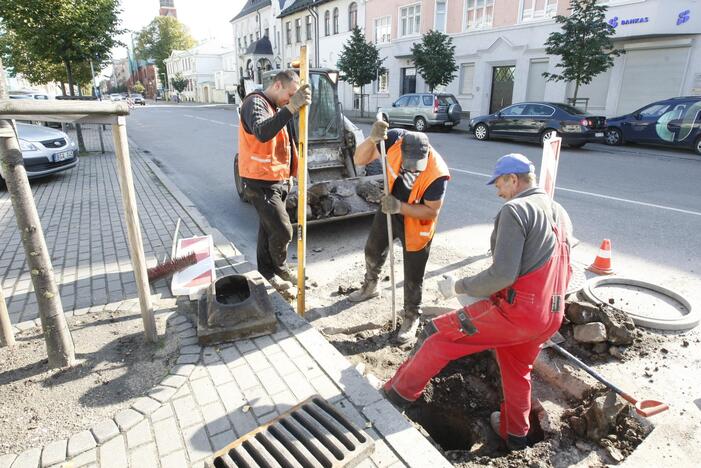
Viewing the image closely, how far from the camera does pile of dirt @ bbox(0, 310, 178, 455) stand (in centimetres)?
251

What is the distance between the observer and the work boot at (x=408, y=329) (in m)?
3.76

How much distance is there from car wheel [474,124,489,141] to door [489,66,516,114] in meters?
7.52

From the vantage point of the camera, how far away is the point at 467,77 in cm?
A: 2530

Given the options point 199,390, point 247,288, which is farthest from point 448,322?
point 247,288

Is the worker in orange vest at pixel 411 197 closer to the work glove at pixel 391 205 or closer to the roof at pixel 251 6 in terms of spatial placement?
the work glove at pixel 391 205

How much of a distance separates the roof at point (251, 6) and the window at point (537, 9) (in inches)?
1257

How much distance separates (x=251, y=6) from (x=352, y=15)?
24216 millimetres

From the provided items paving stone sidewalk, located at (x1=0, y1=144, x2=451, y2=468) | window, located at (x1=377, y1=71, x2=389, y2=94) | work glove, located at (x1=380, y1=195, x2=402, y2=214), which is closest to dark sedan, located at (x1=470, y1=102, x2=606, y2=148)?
work glove, located at (x1=380, y1=195, x2=402, y2=214)

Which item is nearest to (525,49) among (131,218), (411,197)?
(411,197)

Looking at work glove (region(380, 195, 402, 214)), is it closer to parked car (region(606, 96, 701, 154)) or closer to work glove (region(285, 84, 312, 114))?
work glove (region(285, 84, 312, 114))

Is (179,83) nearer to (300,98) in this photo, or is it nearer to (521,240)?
(300,98)

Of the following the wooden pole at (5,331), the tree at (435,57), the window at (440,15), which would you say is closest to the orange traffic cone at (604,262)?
the wooden pole at (5,331)

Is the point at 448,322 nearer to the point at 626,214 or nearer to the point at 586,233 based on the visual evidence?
the point at 586,233

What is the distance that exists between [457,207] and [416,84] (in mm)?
22917
